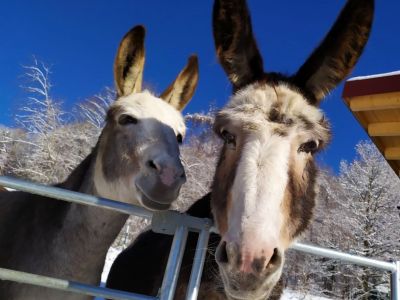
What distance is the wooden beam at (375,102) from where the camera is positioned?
4781 mm

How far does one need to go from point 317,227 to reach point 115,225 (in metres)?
20.0

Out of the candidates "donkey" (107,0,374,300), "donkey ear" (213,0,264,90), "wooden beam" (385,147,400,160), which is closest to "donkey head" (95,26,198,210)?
"donkey" (107,0,374,300)

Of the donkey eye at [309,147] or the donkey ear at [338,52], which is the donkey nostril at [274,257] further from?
the donkey ear at [338,52]

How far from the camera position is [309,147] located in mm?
2416

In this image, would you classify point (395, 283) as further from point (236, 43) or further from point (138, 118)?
point (138, 118)

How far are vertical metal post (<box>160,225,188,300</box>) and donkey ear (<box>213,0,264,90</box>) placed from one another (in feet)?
3.98

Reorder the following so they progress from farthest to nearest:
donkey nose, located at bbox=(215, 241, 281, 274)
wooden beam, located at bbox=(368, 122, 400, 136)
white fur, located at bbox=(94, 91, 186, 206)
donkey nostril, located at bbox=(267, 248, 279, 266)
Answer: wooden beam, located at bbox=(368, 122, 400, 136), white fur, located at bbox=(94, 91, 186, 206), donkey nostril, located at bbox=(267, 248, 279, 266), donkey nose, located at bbox=(215, 241, 281, 274)

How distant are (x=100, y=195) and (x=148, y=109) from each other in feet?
3.07

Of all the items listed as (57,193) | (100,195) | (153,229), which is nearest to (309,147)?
(153,229)

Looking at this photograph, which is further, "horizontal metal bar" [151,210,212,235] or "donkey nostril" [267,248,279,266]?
"horizontal metal bar" [151,210,212,235]

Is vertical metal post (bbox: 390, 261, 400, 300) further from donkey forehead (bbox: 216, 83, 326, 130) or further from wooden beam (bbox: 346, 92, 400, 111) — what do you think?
wooden beam (bbox: 346, 92, 400, 111)

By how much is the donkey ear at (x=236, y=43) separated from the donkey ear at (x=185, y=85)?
6.09 ft

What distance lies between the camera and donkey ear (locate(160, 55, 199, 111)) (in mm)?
4652

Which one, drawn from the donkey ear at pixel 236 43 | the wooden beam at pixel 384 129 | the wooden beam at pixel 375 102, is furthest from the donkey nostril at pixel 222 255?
the wooden beam at pixel 384 129
